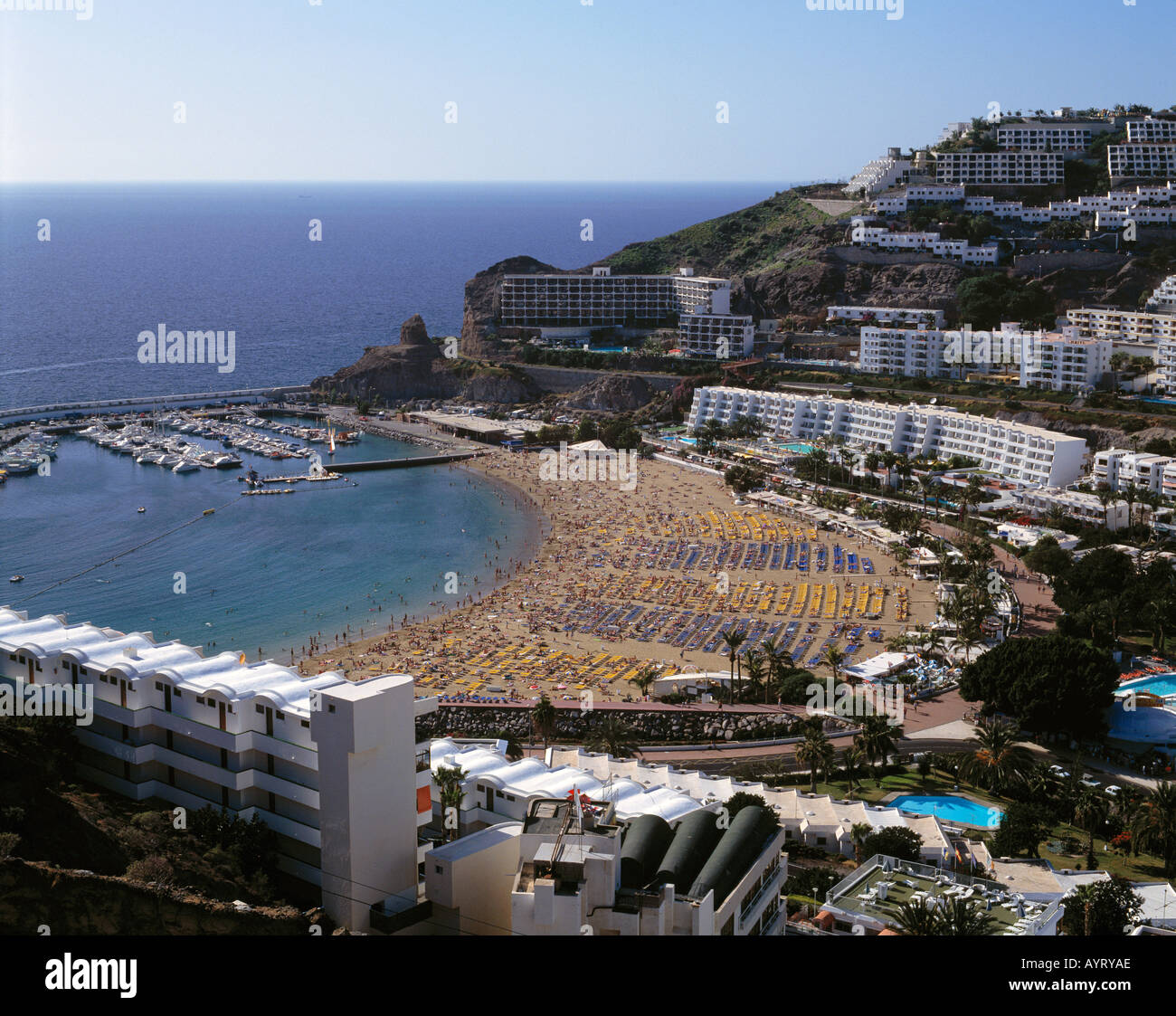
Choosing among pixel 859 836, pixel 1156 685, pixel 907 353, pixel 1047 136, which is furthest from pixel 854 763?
pixel 1047 136

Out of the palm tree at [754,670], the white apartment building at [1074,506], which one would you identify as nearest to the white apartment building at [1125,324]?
the white apartment building at [1074,506]

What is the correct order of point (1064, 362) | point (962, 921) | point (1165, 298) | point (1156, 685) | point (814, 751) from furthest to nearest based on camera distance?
1. point (1165, 298)
2. point (1064, 362)
3. point (1156, 685)
4. point (814, 751)
5. point (962, 921)

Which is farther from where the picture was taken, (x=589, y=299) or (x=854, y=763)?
(x=589, y=299)

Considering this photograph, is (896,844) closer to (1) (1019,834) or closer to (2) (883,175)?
(1) (1019,834)

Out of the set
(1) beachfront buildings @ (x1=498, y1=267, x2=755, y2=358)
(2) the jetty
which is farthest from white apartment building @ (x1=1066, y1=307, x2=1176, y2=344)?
(2) the jetty

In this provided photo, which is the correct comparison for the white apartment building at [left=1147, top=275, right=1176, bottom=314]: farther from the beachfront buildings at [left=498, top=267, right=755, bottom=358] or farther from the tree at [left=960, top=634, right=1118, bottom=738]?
the tree at [left=960, top=634, right=1118, bottom=738]

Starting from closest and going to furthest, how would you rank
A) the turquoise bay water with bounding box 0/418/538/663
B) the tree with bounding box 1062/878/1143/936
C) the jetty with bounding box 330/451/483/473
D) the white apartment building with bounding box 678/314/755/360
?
the tree with bounding box 1062/878/1143/936, the turquoise bay water with bounding box 0/418/538/663, the jetty with bounding box 330/451/483/473, the white apartment building with bounding box 678/314/755/360
